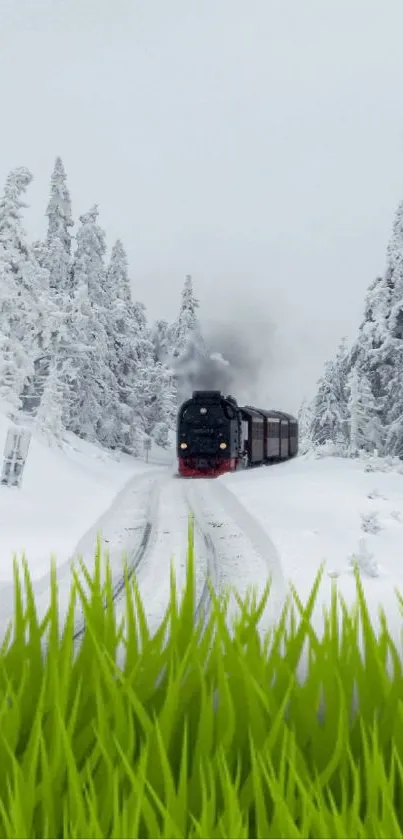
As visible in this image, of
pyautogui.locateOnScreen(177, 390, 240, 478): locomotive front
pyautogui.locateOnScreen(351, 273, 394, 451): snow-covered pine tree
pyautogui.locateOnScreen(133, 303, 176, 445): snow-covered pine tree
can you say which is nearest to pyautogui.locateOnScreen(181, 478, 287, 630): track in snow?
pyautogui.locateOnScreen(177, 390, 240, 478): locomotive front

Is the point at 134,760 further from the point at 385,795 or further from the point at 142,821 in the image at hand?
the point at 385,795

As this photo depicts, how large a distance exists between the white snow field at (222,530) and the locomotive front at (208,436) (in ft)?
15.7

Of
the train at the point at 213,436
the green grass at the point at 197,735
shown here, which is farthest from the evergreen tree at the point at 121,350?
the green grass at the point at 197,735

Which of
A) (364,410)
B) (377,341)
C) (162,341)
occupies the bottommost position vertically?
(364,410)

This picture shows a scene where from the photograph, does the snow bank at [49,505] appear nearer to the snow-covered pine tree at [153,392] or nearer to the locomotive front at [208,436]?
the locomotive front at [208,436]

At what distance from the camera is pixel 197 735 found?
257 cm

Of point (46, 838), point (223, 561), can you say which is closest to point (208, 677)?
point (46, 838)

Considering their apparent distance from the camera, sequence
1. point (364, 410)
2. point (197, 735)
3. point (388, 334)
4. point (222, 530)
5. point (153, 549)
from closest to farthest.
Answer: point (197, 735), point (153, 549), point (222, 530), point (388, 334), point (364, 410)

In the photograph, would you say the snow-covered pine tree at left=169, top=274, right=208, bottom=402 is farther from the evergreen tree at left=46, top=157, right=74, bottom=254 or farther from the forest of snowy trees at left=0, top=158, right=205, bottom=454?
the evergreen tree at left=46, top=157, right=74, bottom=254

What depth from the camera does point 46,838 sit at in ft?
6.99

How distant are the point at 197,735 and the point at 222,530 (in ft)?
43.2

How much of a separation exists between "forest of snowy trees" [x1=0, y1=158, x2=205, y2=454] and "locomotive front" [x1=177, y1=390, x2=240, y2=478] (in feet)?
21.0

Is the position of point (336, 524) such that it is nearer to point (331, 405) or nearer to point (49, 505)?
point (49, 505)

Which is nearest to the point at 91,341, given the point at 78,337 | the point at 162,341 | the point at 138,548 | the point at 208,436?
the point at 78,337
